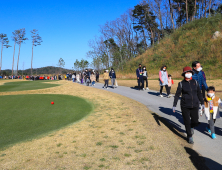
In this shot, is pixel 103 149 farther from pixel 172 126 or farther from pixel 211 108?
pixel 211 108

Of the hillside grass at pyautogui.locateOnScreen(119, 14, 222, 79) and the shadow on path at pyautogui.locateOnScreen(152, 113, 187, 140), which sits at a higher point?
the hillside grass at pyautogui.locateOnScreen(119, 14, 222, 79)

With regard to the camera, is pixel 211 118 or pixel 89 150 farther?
pixel 211 118

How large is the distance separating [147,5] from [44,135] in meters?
53.6

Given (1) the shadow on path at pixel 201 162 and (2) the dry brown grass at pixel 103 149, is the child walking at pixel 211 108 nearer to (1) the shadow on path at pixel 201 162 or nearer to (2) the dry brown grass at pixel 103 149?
(2) the dry brown grass at pixel 103 149

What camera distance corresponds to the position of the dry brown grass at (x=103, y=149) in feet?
14.0

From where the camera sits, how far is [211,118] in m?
5.89

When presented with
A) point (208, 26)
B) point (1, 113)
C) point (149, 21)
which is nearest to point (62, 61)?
point (149, 21)

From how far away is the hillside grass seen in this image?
1054 inches

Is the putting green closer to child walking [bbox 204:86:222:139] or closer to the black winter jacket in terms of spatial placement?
the black winter jacket

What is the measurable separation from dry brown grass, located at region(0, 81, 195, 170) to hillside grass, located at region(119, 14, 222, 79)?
1948cm

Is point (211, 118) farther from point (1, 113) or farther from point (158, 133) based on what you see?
point (1, 113)

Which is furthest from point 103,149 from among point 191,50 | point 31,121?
point 191,50

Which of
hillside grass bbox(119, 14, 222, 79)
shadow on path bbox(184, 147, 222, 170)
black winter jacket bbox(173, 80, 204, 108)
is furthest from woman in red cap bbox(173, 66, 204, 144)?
hillside grass bbox(119, 14, 222, 79)

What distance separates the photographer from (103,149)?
5.09 m
